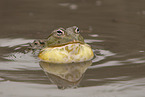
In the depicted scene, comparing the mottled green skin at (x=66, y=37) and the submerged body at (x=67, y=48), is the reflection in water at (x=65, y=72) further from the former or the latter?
the mottled green skin at (x=66, y=37)

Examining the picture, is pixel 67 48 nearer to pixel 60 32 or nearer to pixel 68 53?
pixel 68 53

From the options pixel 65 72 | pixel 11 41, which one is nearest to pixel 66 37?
pixel 65 72

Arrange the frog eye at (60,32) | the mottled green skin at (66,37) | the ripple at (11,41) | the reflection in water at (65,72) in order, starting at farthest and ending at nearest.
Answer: the ripple at (11,41) < the frog eye at (60,32) < the mottled green skin at (66,37) < the reflection in water at (65,72)

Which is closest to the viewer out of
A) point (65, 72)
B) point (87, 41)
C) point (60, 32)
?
point (65, 72)

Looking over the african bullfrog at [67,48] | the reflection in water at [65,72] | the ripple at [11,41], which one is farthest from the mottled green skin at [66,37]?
the ripple at [11,41]

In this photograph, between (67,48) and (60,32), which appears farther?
(60,32)

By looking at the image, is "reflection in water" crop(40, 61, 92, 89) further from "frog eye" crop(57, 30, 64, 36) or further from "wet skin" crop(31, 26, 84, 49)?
"frog eye" crop(57, 30, 64, 36)
